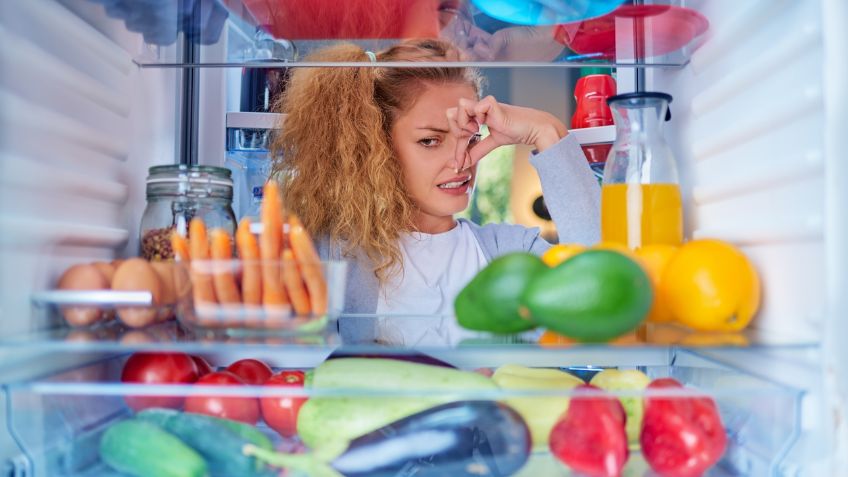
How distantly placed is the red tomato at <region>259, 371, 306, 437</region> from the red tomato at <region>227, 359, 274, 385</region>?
0.34ft

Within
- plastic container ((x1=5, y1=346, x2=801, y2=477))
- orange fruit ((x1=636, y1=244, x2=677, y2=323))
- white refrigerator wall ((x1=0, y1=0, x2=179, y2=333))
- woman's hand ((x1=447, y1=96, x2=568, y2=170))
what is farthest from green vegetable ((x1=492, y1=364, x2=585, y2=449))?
woman's hand ((x1=447, y1=96, x2=568, y2=170))

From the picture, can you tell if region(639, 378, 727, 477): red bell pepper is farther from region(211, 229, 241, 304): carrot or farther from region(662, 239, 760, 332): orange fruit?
region(211, 229, 241, 304): carrot

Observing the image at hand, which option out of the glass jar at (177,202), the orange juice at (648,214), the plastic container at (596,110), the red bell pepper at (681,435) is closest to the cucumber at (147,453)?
the glass jar at (177,202)

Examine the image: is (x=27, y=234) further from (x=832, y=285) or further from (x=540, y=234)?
(x=540, y=234)

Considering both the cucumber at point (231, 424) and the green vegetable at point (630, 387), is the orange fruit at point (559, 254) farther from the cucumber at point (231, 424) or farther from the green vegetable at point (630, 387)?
the cucumber at point (231, 424)

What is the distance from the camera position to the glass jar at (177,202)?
1106 mm

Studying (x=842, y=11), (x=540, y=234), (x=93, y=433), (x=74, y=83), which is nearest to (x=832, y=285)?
(x=842, y=11)

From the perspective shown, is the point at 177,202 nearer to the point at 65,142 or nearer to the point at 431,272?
the point at 65,142

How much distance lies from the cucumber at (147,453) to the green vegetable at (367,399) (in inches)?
5.0

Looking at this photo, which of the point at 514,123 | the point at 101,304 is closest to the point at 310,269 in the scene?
the point at 101,304

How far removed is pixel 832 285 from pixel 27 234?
2.95 feet

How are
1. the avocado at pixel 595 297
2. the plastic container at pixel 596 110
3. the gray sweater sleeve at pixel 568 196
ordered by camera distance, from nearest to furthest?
the avocado at pixel 595 297 < the gray sweater sleeve at pixel 568 196 < the plastic container at pixel 596 110

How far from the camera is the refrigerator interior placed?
79 cm

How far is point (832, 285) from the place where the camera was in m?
0.77
